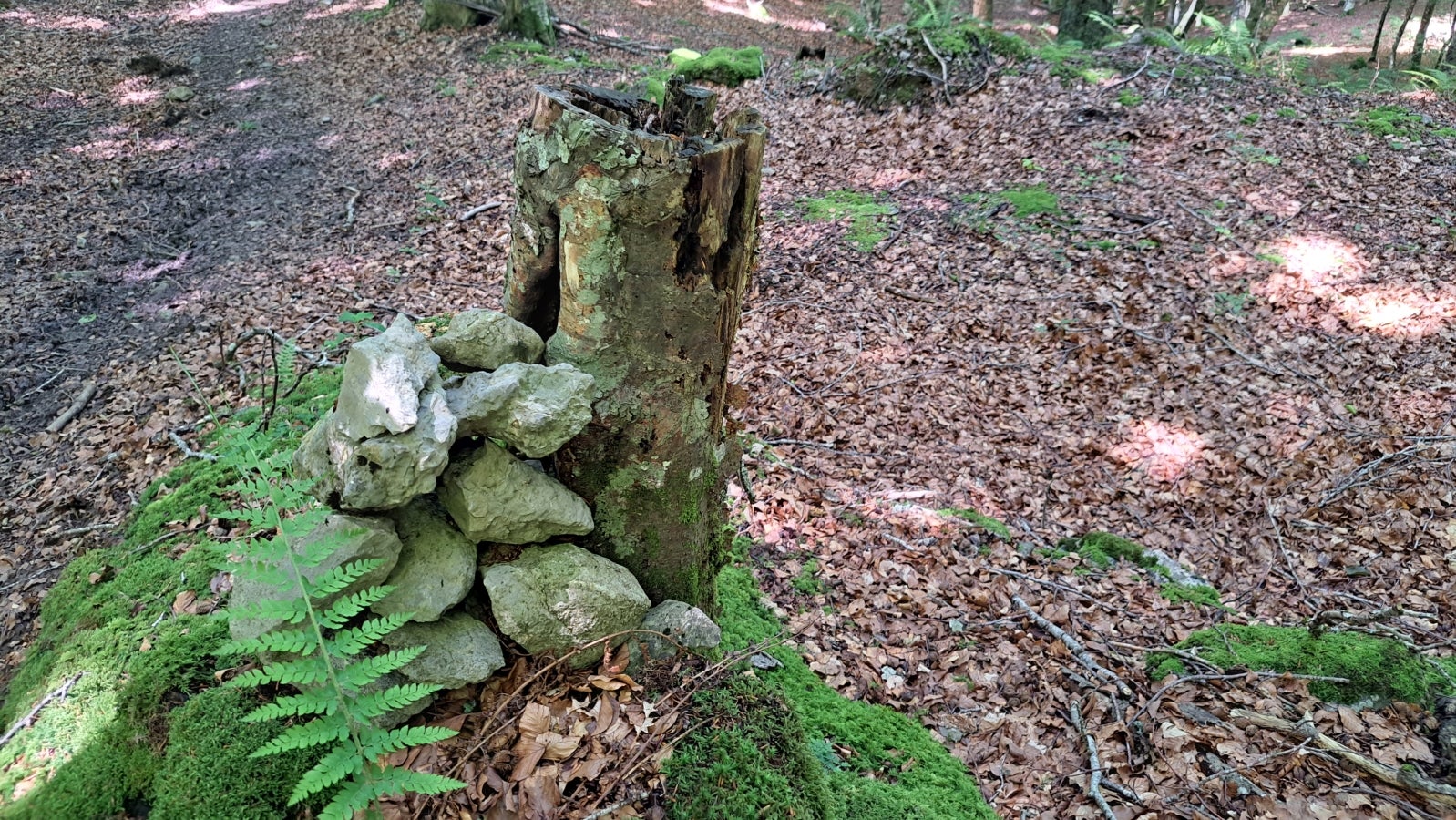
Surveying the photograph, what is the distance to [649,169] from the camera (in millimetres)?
2344

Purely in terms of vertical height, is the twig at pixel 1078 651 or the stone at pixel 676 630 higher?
the stone at pixel 676 630

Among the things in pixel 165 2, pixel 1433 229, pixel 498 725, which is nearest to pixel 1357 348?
pixel 1433 229

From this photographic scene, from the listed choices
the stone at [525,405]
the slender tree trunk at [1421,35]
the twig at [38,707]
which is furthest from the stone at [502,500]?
the slender tree trunk at [1421,35]

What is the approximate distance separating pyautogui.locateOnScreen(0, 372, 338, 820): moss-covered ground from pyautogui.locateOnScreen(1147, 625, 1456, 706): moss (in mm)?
4265

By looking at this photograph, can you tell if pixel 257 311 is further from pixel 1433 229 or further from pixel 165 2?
pixel 165 2

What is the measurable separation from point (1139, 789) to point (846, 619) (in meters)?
1.69

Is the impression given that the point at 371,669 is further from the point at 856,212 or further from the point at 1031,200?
the point at 1031,200

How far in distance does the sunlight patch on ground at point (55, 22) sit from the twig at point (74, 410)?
1349 centimetres

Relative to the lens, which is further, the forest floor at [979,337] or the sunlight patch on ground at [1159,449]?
the sunlight patch on ground at [1159,449]

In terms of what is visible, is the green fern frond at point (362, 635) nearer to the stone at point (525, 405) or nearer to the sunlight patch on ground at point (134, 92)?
the stone at point (525, 405)

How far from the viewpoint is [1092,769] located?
3.51 metres

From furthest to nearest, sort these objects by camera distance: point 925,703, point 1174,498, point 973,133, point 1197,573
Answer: point 973,133
point 1174,498
point 1197,573
point 925,703

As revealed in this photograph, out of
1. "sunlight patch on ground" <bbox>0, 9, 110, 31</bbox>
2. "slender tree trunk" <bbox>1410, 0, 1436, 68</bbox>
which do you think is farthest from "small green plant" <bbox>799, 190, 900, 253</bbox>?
"slender tree trunk" <bbox>1410, 0, 1436, 68</bbox>

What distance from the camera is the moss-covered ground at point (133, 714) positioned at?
2277 millimetres
